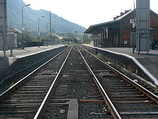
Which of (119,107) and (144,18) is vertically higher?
(144,18)

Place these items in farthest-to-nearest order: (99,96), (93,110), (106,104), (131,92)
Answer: (131,92) → (99,96) → (106,104) → (93,110)

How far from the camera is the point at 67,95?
8.64 meters

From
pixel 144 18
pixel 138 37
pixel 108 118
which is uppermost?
pixel 144 18

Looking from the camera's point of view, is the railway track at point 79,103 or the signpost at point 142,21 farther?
the signpost at point 142,21

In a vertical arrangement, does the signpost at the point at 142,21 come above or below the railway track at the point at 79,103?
above

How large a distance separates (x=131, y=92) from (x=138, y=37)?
12231mm

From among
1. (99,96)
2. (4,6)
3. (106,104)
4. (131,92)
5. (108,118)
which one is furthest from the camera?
(4,6)

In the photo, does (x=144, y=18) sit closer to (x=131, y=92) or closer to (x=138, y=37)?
(x=138, y=37)

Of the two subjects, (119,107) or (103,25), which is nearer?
(119,107)

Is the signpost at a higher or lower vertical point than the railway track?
higher

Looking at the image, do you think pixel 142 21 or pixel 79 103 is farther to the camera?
pixel 142 21

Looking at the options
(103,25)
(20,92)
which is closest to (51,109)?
(20,92)

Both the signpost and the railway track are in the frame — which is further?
the signpost

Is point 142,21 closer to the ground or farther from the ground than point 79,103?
farther from the ground
